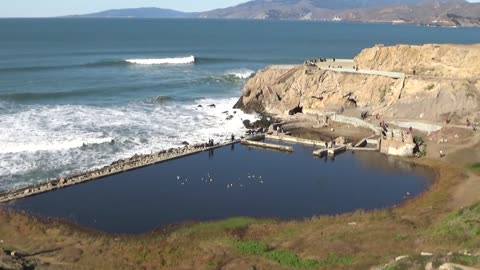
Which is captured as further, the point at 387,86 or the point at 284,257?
the point at 387,86

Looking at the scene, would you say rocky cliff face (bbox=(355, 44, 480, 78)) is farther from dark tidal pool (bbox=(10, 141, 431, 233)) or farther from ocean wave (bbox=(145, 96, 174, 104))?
ocean wave (bbox=(145, 96, 174, 104))

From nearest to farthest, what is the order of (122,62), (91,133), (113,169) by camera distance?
1. (113,169)
2. (91,133)
3. (122,62)

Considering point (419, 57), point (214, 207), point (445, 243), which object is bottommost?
point (214, 207)

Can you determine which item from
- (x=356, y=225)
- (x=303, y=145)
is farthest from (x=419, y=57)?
(x=356, y=225)

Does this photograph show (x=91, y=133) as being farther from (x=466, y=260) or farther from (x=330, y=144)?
(x=466, y=260)

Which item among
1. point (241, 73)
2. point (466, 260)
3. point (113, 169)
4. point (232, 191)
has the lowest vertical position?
point (232, 191)

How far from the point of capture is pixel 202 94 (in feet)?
254

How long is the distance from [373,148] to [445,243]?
81.8 feet

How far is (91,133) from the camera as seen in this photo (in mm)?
53156

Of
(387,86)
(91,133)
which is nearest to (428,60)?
(387,86)

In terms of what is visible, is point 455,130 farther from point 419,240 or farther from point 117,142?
point 117,142

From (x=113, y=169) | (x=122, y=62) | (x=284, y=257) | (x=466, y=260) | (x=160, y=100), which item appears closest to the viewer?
(x=466, y=260)

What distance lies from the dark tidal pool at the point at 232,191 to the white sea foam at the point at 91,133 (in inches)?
208

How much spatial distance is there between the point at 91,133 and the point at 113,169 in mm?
12532
